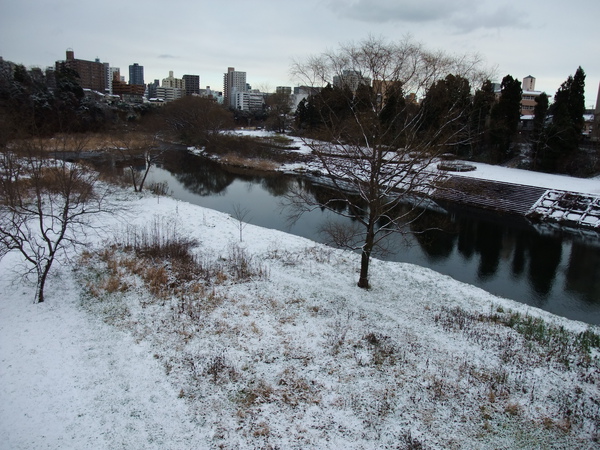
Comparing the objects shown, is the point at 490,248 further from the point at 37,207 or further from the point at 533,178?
the point at 37,207

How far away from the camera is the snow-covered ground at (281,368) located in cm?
514

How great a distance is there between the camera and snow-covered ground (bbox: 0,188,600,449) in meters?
5.14

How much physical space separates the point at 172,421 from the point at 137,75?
205980 mm

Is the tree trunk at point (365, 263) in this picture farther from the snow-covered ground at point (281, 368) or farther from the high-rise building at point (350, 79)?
the high-rise building at point (350, 79)

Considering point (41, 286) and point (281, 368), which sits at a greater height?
point (41, 286)

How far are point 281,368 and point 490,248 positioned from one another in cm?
1310

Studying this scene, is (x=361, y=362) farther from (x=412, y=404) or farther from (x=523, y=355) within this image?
(x=523, y=355)

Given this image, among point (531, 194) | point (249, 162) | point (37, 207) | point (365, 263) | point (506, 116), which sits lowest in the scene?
point (365, 263)

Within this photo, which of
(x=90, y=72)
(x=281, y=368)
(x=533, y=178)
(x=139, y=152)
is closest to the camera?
(x=281, y=368)

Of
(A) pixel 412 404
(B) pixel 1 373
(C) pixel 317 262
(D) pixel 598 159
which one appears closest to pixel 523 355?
(A) pixel 412 404

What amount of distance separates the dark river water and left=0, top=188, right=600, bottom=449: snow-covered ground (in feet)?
9.89

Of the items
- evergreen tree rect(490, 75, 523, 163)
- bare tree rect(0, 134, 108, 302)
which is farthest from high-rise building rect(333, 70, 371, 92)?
evergreen tree rect(490, 75, 523, 163)

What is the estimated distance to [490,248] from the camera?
53.6 feet

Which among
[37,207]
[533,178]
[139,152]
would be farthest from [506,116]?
[37,207]
